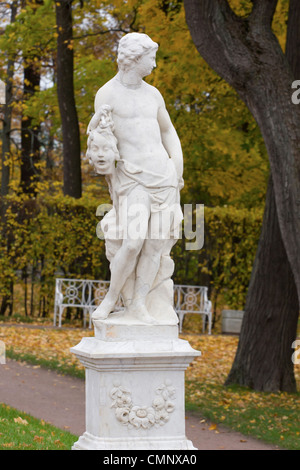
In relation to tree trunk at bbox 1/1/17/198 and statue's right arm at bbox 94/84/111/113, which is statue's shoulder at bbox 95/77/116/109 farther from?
tree trunk at bbox 1/1/17/198

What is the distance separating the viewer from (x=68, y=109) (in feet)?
58.7

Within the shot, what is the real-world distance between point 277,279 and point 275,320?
1.78 ft

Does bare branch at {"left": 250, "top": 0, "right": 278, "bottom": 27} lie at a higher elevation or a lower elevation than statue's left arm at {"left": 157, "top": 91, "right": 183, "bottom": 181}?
higher

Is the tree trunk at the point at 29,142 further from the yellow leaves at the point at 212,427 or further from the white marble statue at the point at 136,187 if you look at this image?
the white marble statue at the point at 136,187

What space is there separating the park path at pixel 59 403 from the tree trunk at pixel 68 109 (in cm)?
671

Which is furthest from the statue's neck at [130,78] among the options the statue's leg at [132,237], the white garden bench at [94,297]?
the white garden bench at [94,297]

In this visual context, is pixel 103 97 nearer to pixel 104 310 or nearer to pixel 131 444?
pixel 104 310

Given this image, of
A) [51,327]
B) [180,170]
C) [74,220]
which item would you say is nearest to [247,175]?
[74,220]

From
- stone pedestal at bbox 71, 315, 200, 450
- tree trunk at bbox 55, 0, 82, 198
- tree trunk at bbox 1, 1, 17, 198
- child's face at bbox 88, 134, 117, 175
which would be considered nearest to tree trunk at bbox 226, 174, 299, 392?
stone pedestal at bbox 71, 315, 200, 450

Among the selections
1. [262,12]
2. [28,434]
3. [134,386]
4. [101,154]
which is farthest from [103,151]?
[262,12]

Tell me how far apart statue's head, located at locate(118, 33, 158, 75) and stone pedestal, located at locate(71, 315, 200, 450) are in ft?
6.43

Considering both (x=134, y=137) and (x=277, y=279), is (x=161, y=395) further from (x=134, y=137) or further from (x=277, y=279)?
(x=277, y=279)

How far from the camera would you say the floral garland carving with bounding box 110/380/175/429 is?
6000 millimetres
